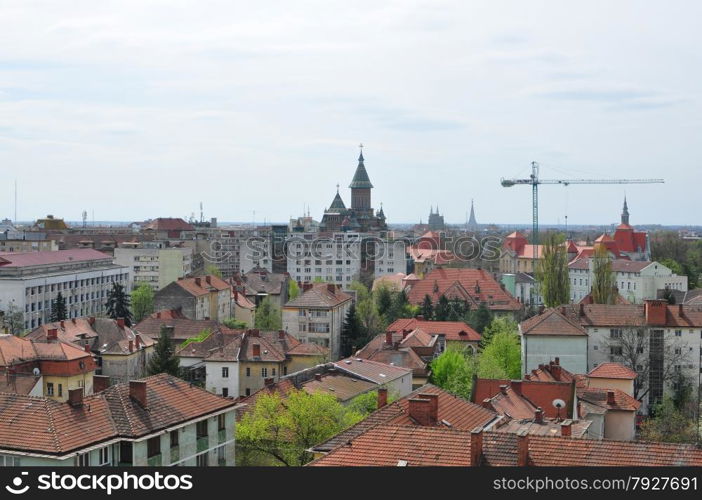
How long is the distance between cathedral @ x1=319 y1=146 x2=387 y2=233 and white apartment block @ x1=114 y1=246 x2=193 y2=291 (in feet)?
128

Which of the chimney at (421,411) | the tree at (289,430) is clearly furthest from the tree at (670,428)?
the chimney at (421,411)

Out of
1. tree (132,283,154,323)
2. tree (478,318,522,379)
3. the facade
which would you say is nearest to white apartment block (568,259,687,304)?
tree (132,283,154,323)

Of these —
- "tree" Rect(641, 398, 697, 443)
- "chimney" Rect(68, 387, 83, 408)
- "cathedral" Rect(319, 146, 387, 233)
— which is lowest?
"tree" Rect(641, 398, 697, 443)

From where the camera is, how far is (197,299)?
75438 millimetres

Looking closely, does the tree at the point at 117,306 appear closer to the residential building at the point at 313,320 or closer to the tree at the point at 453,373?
the residential building at the point at 313,320

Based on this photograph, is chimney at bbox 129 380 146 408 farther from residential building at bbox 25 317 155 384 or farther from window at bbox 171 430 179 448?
residential building at bbox 25 317 155 384

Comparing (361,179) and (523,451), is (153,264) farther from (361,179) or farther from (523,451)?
(523,451)

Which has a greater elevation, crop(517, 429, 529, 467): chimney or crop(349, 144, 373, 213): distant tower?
crop(349, 144, 373, 213): distant tower

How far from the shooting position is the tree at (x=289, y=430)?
31.1 m

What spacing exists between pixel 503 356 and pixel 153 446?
3384 centimetres

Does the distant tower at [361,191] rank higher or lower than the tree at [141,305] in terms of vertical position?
higher

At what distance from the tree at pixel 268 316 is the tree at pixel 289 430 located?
3965cm

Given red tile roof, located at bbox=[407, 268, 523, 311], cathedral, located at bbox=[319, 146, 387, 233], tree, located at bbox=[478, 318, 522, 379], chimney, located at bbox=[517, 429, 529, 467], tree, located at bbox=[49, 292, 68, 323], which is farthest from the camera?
cathedral, located at bbox=[319, 146, 387, 233]

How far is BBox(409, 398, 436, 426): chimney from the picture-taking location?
88.3 feet
